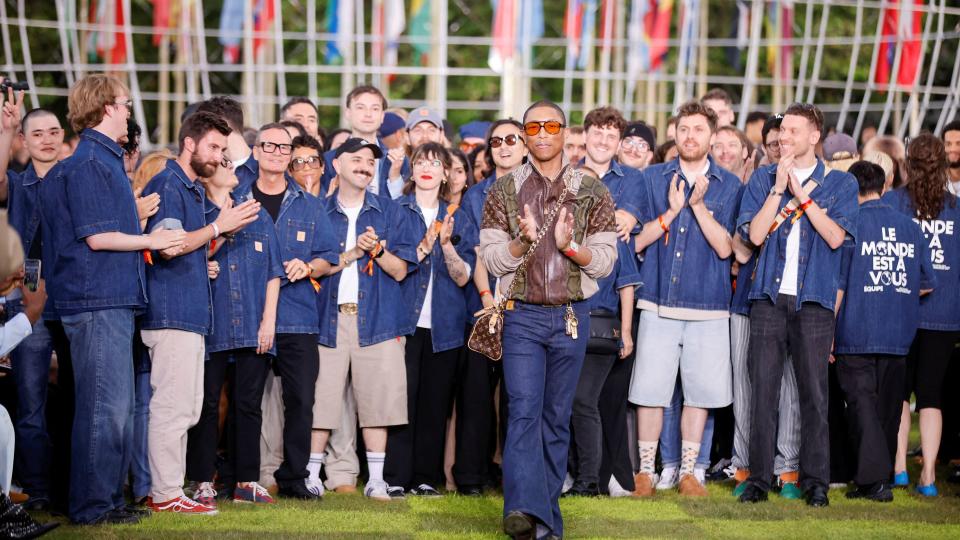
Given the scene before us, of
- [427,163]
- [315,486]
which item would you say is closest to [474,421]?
[315,486]

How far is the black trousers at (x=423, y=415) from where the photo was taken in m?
9.94

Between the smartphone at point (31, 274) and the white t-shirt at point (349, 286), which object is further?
the white t-shirt at point (349, 286)

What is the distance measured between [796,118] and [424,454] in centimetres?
345

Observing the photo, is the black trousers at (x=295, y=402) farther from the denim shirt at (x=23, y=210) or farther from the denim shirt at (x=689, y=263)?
the denim shirt at (x=689, y=263)

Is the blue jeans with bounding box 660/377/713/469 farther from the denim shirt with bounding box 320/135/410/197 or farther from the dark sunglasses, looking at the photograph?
the denim shirt with bounding box 320/135/410/197

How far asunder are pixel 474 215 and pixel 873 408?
3.13 m

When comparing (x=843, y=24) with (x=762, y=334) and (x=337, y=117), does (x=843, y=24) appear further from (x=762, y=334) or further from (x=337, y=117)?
(x=762, y=334)

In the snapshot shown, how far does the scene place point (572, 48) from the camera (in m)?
27.2

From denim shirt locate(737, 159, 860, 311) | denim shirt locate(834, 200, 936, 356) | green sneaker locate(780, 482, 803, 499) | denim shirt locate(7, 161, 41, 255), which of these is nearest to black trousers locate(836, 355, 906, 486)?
denim shirt locate(834, 200, 936, 356)

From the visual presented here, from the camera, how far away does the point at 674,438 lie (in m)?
10.3

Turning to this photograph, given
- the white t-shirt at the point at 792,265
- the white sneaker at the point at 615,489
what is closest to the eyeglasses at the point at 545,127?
the white t-shirt at the point at 792,265

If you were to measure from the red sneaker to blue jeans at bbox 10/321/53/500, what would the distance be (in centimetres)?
75

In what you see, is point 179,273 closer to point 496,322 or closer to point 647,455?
point 496,322

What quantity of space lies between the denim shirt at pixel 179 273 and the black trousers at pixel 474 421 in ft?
7.01
